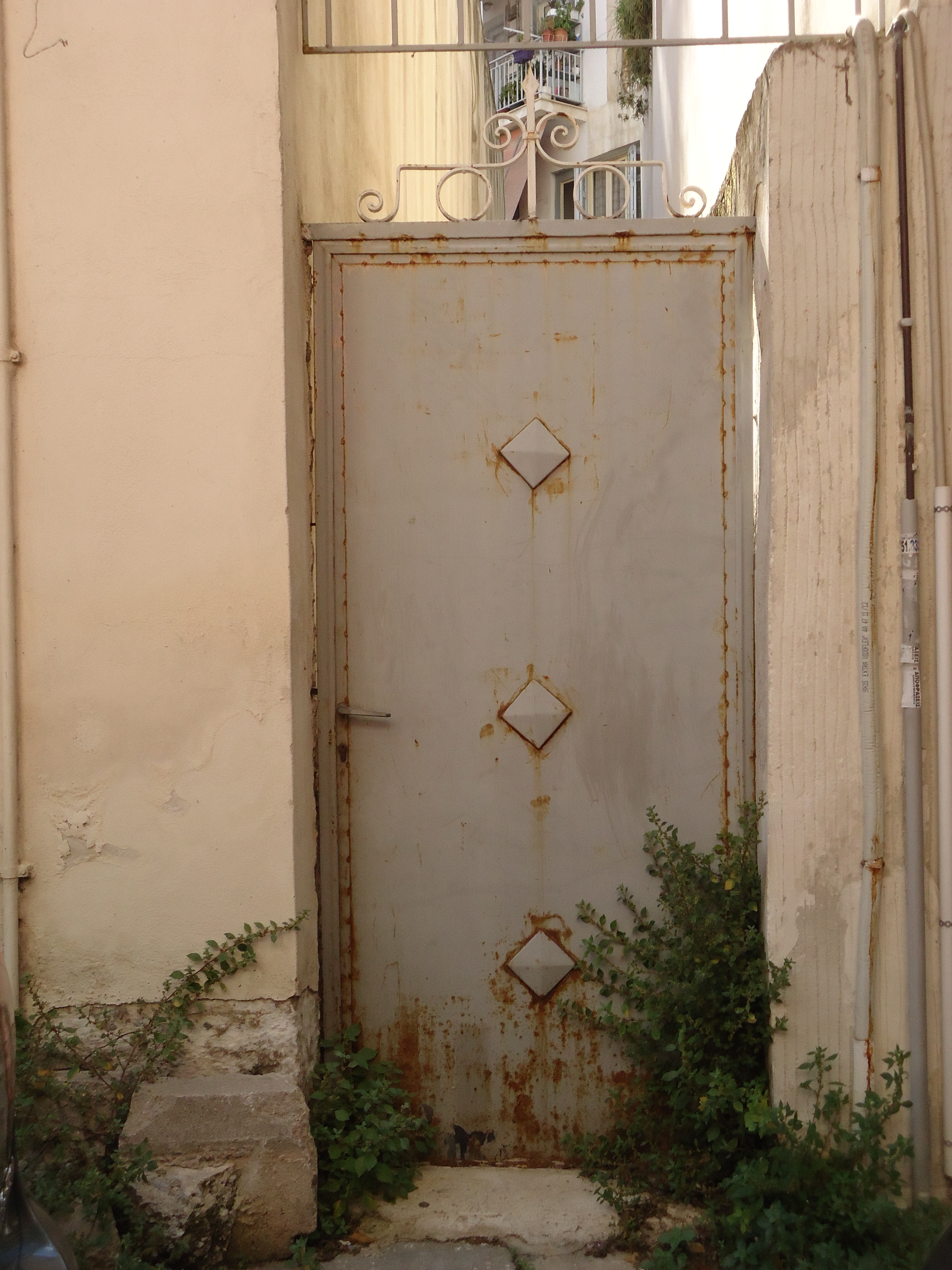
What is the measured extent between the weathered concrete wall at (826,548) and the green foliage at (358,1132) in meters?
1.19

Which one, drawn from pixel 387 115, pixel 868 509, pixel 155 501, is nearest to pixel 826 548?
pixel 868 509

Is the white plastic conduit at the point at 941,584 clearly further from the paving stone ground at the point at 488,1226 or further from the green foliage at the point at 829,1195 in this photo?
the paving stone ground at the point at 488,1226

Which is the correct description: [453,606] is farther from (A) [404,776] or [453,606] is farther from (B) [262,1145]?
(B) [262,1145]

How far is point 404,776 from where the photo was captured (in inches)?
133

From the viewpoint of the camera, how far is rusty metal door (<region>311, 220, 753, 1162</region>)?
3.36 metres

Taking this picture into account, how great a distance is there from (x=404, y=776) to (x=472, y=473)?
1030 millimetres

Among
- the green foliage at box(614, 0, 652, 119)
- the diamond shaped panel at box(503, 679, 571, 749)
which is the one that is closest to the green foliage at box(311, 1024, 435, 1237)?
the diamond shaped panel at box(503, 679, 571, 749)

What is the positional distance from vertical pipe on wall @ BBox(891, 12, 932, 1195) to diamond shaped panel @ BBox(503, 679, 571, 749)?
1.05m

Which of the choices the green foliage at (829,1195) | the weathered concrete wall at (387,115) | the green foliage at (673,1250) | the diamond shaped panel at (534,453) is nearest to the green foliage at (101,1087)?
the green foliage at (673,1250)

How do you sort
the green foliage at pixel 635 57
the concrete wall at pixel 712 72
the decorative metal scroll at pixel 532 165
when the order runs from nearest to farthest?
1. the decorative metal scroll at pixel 532 165
2. the concrete wall at pixel 712 72
3. the green foliage at pixel 635 57

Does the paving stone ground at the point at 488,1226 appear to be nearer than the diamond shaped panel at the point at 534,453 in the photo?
Yes

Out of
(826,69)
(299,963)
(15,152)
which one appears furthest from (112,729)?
(826,69)

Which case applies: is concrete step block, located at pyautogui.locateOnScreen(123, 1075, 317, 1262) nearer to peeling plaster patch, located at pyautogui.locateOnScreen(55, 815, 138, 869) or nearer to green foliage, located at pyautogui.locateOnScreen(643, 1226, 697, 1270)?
peeling plaster patch, located at pyautogui.locateOnScreen(55, 815, 138, 869)

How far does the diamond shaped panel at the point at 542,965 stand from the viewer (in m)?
3.36
